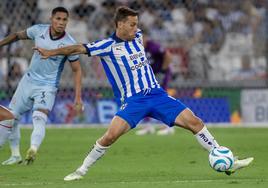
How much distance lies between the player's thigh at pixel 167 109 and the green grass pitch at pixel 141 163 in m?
0.77

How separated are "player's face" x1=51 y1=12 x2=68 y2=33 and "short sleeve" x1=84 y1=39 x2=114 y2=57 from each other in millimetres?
2465

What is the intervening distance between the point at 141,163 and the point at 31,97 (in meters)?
1.99

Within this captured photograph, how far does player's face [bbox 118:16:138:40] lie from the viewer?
1073 cm

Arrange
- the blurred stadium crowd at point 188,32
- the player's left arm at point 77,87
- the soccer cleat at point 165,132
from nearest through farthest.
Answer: the player's left arm at point 77,87 < the soccer cleat at point 165,132 < the blurred stadium crowd at point 188,32

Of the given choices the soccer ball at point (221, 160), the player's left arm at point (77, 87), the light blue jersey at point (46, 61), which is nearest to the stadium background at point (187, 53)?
the light blue jersey at point (46, 61)

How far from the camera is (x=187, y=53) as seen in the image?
2230cm

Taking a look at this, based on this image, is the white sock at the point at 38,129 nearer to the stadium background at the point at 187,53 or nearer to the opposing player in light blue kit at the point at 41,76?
the opposing player in light blue kit at the point at 41,76

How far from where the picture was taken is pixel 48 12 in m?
21.8

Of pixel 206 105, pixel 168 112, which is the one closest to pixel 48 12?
pixel 206 105

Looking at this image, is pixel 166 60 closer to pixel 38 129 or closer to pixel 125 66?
pixel 38 129

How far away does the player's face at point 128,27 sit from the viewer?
1073cm

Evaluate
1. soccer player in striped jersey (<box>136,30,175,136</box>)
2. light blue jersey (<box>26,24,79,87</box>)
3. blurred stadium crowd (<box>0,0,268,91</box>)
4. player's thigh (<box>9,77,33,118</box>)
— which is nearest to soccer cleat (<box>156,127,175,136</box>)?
soccer player in striped jersey (<box>136,30,175,136</box>)

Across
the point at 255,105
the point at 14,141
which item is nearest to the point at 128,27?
the point at 14,141

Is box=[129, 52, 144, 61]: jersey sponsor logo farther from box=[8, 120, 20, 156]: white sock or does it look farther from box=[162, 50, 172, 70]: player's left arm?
box=[162, 50, 172, 70]: player's left arm
